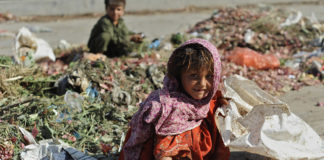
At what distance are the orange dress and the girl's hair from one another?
16.3 inches

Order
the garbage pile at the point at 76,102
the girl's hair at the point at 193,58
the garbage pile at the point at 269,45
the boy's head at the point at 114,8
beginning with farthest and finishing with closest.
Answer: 1. the boy's head at the point at 114,8
2. the garbage pile at the point at 269,45
3. the garbage pile at the point at 76,102
4. the girl's hair at the point at 193,58

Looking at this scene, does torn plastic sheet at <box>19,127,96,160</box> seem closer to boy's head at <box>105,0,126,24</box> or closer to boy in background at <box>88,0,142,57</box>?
boy in background at <box>88,0,142,57</box>

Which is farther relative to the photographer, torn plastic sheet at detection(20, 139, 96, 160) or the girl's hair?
torn plastic sheet at detection(20, 139, 96, 160)

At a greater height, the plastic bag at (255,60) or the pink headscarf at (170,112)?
the pink headscarf at (170,112)

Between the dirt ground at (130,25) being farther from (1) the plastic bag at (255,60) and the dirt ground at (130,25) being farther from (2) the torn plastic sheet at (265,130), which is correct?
(2) the torn plastic sheet at (265,130)

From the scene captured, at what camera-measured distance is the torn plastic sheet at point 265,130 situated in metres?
2.54

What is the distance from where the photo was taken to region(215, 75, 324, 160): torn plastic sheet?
254cm

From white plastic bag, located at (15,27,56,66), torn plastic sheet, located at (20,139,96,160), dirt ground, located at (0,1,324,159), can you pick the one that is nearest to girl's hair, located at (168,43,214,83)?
torn plastic sheet, located at (20,139,96,160)

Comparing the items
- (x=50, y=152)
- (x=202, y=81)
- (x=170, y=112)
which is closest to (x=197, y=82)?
(x=202, y=81)

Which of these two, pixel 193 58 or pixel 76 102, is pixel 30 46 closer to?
pixel 76 102

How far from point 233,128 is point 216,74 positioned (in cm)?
47

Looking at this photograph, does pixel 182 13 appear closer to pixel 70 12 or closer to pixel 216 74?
pixel 70 12

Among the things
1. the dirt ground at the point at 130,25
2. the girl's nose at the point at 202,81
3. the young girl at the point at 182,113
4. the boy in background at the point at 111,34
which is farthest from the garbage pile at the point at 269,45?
the girl's nose at the point at 202,81

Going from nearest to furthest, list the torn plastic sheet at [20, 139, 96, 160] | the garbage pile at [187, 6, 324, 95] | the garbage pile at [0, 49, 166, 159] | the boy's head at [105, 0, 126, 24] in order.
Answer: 1. the torn plastic sheet at [20, 139, 96, 160]
2. the garbage pile at [0, 49, 166, 159]
3. the garbage pile at [187, 6, 324, 95]
4. the boy's head at [105, 0, 126, 24]
